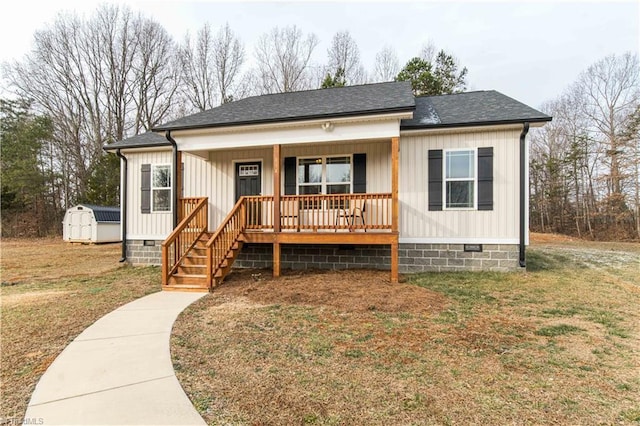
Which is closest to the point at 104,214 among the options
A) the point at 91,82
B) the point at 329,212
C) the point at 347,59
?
the point at 91,82

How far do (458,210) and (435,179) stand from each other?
3.08 ft

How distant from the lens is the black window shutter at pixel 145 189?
9617mm

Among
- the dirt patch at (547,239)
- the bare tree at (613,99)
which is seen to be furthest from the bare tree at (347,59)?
the bare tree at (613,99)

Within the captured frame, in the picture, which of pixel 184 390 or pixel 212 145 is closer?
pixel 184 390

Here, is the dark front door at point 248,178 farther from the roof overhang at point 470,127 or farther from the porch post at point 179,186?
the roof overhang at point 470,127

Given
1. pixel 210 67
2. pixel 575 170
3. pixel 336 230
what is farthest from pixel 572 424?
pixel 210 67

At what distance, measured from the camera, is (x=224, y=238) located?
722 cm

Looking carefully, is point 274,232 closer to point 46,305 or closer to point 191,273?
point 191,273

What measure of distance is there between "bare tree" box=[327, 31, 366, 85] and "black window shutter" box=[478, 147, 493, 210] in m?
18.1

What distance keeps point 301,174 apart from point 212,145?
249 cm

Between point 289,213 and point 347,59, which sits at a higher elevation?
point 347,59

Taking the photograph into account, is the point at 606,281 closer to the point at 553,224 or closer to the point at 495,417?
the point at 495,417

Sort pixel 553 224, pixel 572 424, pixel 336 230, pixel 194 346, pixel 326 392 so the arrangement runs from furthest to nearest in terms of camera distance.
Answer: pixel 553 224, pixel 336 230, pixel 194 346, pixel 326 392, pixel 572 424

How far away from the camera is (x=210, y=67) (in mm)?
24188
